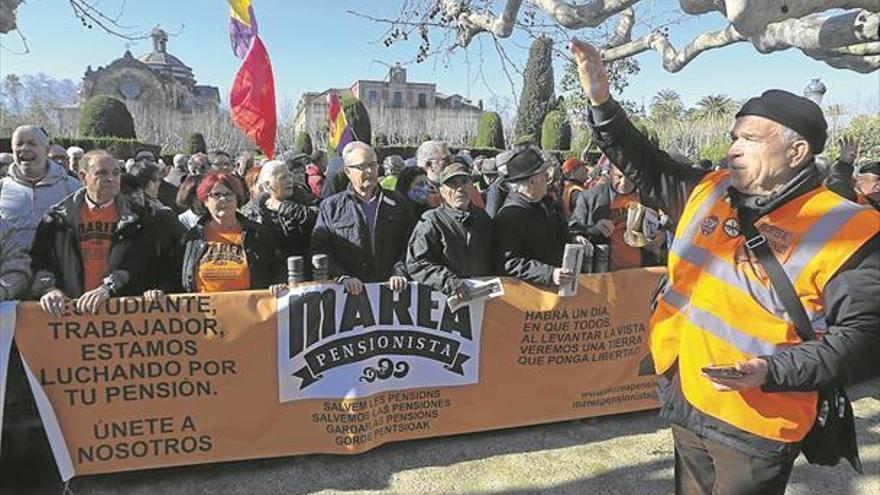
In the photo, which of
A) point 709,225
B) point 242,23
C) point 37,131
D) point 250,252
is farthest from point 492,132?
point 709,225

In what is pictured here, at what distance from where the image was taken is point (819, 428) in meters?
1.92

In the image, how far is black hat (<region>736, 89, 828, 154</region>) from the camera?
5.86 ft

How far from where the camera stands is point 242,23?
658 cm

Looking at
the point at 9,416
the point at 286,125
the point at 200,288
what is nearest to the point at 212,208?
the point at 200,288

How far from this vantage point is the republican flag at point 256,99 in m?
6.41

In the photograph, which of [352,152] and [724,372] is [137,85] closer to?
[352,152]

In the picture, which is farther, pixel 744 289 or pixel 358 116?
pixel 358 116

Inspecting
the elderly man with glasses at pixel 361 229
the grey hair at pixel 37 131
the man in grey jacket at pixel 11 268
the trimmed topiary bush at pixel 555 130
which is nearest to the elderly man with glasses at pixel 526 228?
the elderly man with glasses at pixel 361 229

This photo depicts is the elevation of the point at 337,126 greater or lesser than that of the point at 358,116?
lesser

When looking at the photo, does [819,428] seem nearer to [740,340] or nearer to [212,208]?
[740,340]

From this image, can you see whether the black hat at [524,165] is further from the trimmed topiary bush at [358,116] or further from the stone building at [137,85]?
the stone building at [137,85]

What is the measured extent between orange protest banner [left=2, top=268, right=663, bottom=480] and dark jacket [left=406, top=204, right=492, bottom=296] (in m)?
0.17

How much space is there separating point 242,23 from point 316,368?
476cm

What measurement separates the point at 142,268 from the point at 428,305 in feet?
5.97
